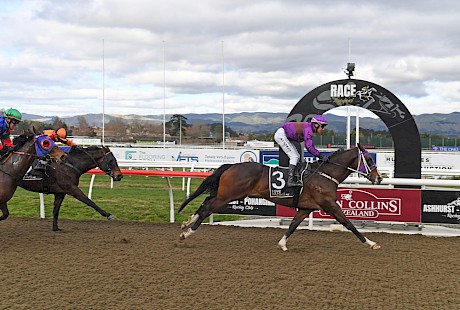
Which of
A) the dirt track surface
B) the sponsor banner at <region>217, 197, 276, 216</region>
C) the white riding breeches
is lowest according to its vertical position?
the dirt track surface

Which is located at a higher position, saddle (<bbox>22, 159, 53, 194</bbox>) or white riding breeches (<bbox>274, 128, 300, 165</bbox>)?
white riding breeches (<bbox>274, 128, 300, 165</bbox>)

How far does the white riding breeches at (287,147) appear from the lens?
7.40m

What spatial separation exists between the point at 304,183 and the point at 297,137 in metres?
0.64

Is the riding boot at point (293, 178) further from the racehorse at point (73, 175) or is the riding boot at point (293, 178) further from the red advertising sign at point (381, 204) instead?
the racehorse at point (73, 175)

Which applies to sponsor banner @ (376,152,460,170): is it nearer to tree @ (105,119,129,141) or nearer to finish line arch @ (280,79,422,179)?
finish line arch @ (280,79,422,179)

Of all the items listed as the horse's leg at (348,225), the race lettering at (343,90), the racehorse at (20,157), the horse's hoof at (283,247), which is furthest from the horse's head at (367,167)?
the racehorse at (20,157)

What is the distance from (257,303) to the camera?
4.58 meters

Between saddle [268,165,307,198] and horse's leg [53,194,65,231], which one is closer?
saddle [268,165,307,198]

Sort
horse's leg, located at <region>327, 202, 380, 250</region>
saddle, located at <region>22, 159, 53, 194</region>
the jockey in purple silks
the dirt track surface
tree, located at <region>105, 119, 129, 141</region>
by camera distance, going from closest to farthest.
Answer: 1. the dirt track surface
2. horse's leg, located at <region>327, 202, 380, 250</region>
3. the jockey in purple silks
4. saddle, located at <region>22, 159, 53, 194</region>
5. tree, located at <region>105, 119, 129, 141</region>

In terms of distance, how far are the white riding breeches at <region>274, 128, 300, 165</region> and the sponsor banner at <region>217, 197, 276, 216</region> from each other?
7.15 ft

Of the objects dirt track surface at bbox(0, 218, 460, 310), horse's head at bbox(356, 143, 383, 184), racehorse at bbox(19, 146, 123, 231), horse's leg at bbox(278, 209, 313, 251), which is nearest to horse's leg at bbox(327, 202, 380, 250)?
dirt track surface at bbox(0, 218, 460, 310)

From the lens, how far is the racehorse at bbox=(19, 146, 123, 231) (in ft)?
28.0

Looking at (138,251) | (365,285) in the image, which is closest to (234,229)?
(138,251)

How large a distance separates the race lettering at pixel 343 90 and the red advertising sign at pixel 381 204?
1580mm
